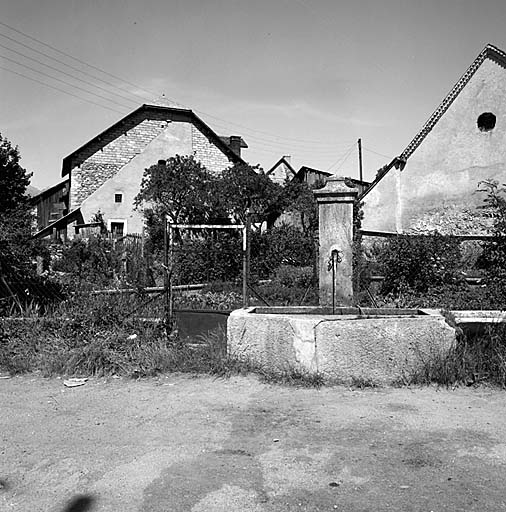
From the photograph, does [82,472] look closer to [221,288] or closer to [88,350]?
Answer: [88,350]

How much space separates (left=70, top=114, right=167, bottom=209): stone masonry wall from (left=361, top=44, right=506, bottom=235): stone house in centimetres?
1542

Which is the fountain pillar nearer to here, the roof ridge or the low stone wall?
the low stone wall

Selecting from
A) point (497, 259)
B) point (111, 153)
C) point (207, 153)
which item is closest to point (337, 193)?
point (497, 259)

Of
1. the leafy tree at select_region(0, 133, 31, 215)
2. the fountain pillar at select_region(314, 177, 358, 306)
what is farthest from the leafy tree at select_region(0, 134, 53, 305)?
the fountain pillar at select_region(314, 177, 358, 306)

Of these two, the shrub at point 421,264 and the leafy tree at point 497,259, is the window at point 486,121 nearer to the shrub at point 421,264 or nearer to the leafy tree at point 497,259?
the leafy tree at point 497,259

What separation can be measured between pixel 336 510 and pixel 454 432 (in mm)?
1714

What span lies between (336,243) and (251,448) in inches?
190

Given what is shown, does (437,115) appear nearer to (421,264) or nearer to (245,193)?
(245,193)

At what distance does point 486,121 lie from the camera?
24719 mm

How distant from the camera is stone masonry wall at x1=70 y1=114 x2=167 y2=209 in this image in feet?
112

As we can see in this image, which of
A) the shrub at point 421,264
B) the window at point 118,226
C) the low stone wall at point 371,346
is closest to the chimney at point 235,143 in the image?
the window at point 118,226

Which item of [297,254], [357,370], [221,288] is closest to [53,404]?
[357,370]

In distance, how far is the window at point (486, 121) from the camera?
80.7 ft

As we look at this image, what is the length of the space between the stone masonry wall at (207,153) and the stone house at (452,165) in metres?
12.4
